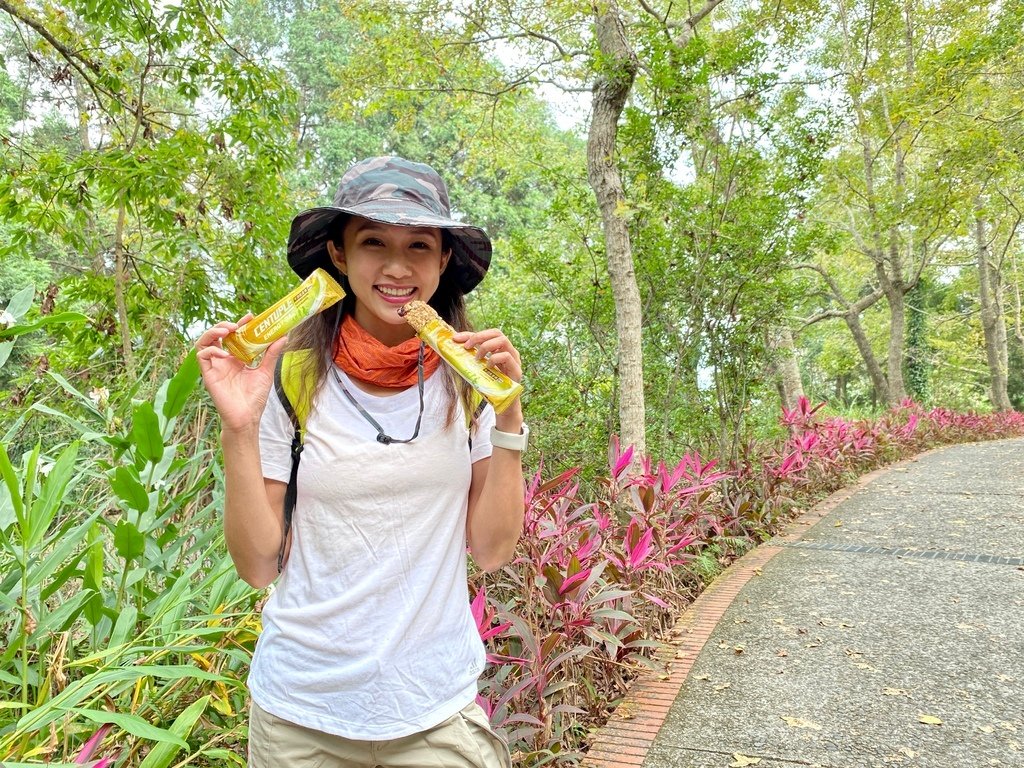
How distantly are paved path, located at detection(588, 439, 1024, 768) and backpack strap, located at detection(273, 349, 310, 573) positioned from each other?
1.65 meters

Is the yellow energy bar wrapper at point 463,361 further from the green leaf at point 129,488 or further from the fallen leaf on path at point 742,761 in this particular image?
the fallen leaf on path at point 742,761

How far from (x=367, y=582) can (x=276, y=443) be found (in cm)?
29

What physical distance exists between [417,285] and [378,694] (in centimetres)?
69

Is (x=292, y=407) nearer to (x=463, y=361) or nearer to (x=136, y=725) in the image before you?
(x=463, y=361)

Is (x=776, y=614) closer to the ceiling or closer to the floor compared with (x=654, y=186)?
closer to the floor

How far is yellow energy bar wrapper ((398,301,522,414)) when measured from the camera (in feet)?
4.01

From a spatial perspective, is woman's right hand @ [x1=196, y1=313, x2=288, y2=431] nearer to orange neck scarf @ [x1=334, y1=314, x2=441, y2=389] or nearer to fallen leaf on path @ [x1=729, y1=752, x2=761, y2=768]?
orange neck scarf @ [x1=334, y1=314, x2=441, y2=389]

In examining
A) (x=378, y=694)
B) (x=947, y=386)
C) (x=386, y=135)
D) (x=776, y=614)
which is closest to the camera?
(x=378, y=694)

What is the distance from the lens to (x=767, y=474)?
19.6 ft

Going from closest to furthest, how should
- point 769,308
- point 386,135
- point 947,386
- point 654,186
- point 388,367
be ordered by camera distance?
point 388,367
point 654,186
point 769,308
point 386,135
point 947,386

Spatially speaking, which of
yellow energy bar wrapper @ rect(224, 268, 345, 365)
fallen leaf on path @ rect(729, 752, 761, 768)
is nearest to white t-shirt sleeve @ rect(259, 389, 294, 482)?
yellow energy bar wrapper @ rect(224, 268, 345, 365)

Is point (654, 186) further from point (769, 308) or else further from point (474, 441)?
point (474, 441)

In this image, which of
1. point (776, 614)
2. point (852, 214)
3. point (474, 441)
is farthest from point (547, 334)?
point (852, 214)

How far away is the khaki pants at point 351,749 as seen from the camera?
1175mm
